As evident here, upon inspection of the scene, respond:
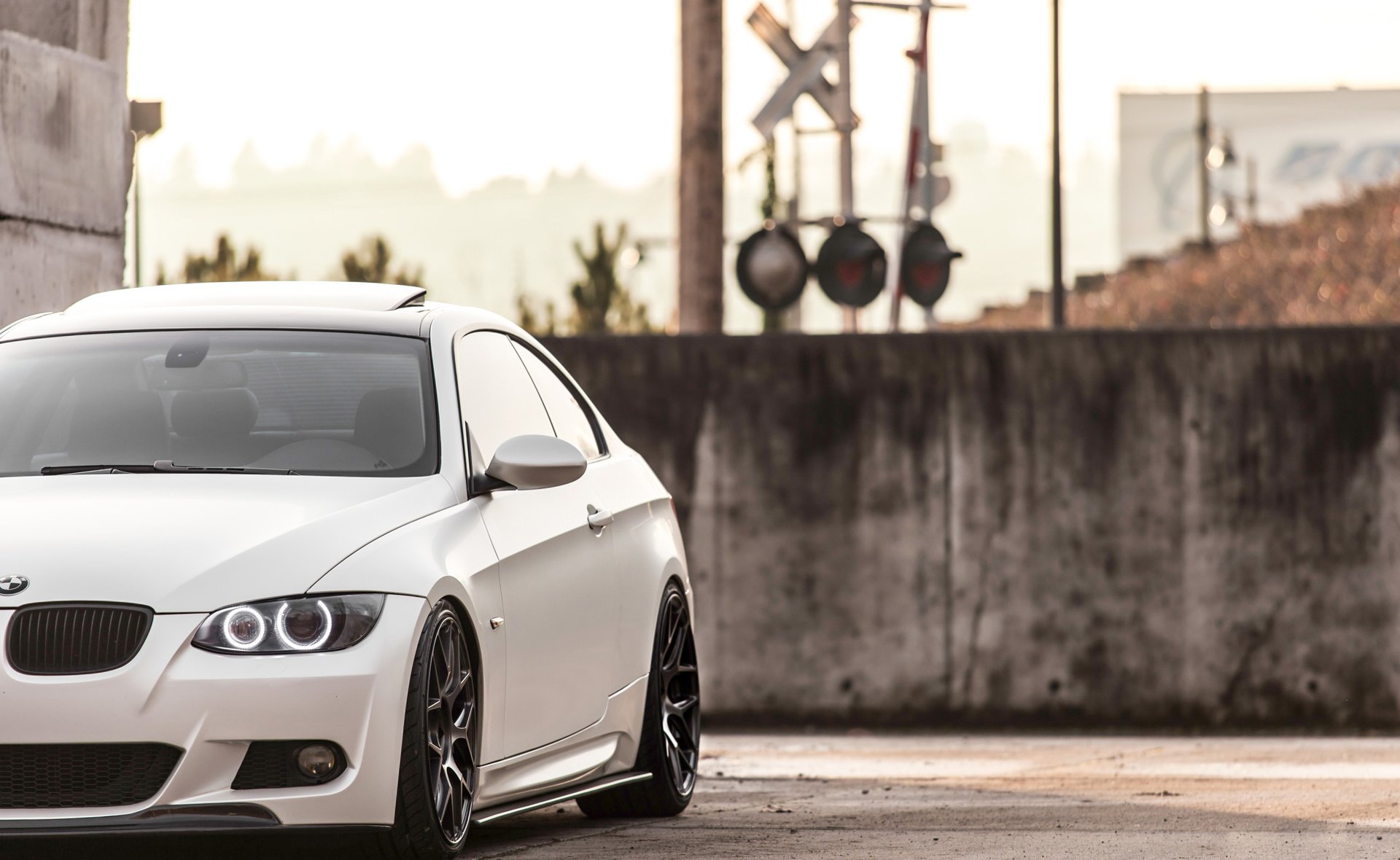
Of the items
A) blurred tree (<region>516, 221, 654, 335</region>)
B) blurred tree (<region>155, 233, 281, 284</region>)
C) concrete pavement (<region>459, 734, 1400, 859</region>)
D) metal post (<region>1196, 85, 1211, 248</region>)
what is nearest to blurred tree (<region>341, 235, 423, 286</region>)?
blurred tree (<region>155, 233, 281, 284</region>)

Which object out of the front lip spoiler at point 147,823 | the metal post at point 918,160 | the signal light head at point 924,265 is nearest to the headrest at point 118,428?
the front lip spoiler at point 147,823

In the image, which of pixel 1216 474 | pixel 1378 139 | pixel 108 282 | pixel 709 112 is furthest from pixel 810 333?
pixel 1378 139

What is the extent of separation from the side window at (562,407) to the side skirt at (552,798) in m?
1.03

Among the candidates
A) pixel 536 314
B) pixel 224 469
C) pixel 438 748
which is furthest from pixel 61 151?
pixel 536 314

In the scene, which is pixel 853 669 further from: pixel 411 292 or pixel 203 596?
pixel 203 596

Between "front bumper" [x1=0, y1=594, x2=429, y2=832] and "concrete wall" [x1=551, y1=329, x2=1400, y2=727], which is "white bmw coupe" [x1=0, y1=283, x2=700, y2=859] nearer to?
"front bumper" [x1=0, y1=594, x2=429, y2=832]

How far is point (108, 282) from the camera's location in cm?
1120

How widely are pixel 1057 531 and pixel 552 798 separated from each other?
5.69m

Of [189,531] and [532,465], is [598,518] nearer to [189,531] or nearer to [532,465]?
[532,465]

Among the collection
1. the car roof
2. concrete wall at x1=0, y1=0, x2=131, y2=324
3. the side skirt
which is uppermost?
concrete wall at x1=0, y1=0, x2=131, y2=324

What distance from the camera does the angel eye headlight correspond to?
18.4 feet

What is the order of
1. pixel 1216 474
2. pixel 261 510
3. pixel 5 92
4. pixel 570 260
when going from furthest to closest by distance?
pixel 570 260, pixel 1216 474, pixel 5 92, pixel 261 510

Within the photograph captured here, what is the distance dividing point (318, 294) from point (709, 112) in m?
9.20

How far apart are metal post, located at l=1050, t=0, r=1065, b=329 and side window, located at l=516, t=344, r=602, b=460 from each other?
23.1m
